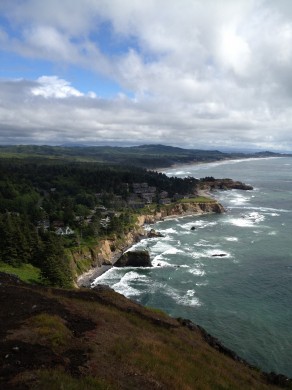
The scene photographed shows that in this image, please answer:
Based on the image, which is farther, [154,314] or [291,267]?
[291,267]

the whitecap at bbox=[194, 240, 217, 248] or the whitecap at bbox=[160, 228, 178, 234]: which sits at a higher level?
the whitecap at bbox=[194, 240, 217, 248]

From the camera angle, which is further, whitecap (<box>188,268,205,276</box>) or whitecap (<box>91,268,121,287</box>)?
whitecap (<box>188,268,205,276</box>)

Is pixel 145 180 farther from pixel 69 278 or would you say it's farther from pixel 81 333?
pixel 81 333

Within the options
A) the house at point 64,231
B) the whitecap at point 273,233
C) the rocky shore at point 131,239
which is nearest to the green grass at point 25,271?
the rocky shore at point 131,239

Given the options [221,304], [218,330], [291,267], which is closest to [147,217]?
[291,267]

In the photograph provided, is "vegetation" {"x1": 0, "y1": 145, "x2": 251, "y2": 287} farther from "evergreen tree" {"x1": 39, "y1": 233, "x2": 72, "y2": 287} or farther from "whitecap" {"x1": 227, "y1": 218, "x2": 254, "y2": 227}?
"whitecap" {"x1": 227, "y1": 218, "x2": 254, "y2": 227}

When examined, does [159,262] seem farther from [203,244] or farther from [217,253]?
[203,244]

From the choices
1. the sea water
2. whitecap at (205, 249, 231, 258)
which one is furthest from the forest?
whitecap at (205, 249, 231, 258)
